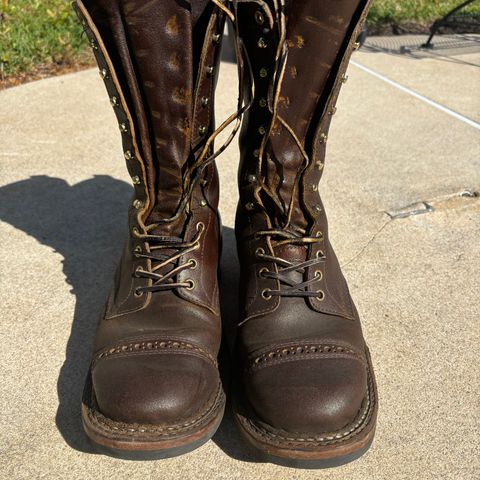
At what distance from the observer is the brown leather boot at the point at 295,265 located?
1007 millimetres

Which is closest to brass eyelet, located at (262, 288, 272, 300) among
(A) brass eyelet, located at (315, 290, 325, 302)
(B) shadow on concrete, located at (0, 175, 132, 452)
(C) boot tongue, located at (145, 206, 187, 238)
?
(A) brass eyelet, located at (315, 290, 325, 302)

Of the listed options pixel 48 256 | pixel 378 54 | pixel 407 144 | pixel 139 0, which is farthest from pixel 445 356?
pixel 378 54

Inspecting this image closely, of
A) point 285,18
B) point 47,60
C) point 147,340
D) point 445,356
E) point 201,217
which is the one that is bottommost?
point 47,60

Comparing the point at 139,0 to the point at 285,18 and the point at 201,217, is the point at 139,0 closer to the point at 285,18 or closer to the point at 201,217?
the point at 285,18

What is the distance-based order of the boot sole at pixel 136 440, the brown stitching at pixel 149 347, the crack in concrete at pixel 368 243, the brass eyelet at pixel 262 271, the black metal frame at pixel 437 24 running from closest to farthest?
1. the boot sole at pixel 136 440
2. the brown stitching at pixel 149 347
3. the brass eyelet at pixel 262 271
4. the crack in concrete at pixel 368 243
5. the black metal frame at pixel 437 24

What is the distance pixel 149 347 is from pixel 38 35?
3.02m

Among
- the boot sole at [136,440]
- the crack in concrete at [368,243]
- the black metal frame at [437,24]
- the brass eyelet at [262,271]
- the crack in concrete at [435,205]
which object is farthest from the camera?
the black metal frame at [437,24]

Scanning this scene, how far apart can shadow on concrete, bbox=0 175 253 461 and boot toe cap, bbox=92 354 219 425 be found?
13 centimetres

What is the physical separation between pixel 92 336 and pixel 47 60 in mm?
2483

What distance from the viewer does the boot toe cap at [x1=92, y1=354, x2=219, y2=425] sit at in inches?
39.2

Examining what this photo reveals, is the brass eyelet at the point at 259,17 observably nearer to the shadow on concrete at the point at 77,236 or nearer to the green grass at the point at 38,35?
the shadow on concrete at the point at 77,236

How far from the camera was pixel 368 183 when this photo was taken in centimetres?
217

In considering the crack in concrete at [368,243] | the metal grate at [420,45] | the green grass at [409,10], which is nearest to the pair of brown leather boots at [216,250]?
the crack in concrete at [368,243]

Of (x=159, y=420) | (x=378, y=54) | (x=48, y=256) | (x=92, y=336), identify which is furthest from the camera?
(x=378, y=54)
